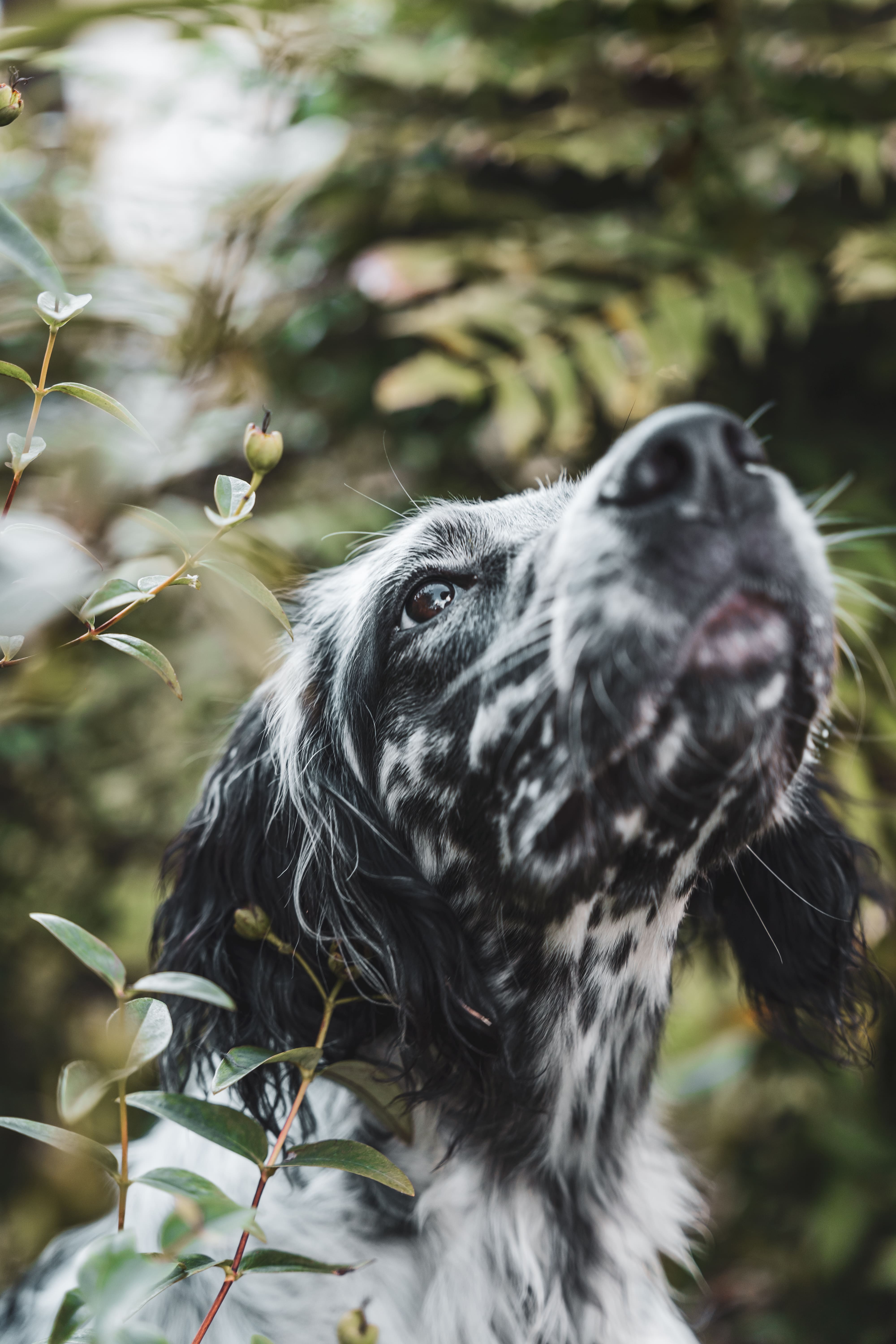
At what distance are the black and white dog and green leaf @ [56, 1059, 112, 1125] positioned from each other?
54 centimetres

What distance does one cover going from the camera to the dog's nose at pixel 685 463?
103 cm

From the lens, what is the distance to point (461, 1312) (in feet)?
4.59

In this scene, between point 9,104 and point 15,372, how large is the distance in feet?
0.74

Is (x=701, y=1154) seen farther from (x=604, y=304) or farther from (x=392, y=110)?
(x=392, y=110)

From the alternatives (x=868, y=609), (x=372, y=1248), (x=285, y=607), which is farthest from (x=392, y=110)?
(x=372, y=1248)

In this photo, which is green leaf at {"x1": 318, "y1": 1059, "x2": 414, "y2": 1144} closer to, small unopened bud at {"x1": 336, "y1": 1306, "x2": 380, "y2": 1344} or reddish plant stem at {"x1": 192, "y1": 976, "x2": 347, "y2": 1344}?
reddish plant stem at {"x1": 192, "y1": 976, "x2": 347, "y2": 1344}

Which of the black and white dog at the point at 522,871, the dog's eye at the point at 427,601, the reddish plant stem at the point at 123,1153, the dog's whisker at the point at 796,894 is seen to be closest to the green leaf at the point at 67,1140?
the reddish plant stem at the point at 123,1153

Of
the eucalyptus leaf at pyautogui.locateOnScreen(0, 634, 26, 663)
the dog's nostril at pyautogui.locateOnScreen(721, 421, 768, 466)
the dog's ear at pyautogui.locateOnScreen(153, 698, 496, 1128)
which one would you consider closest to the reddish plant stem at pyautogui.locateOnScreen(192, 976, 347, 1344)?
the dog's ear at pyautogui.locateOnScreen(153, 698, 496, 1128)

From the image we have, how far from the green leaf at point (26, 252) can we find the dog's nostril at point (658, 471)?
1.86 feet

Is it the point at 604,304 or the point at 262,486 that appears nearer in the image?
the point at 604,304

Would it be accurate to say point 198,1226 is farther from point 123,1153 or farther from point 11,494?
point 11,494

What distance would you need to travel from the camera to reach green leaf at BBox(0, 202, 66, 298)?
73cm

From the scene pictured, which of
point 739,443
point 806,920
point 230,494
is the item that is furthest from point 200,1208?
point 806,920

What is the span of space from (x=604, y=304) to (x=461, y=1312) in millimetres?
2050
